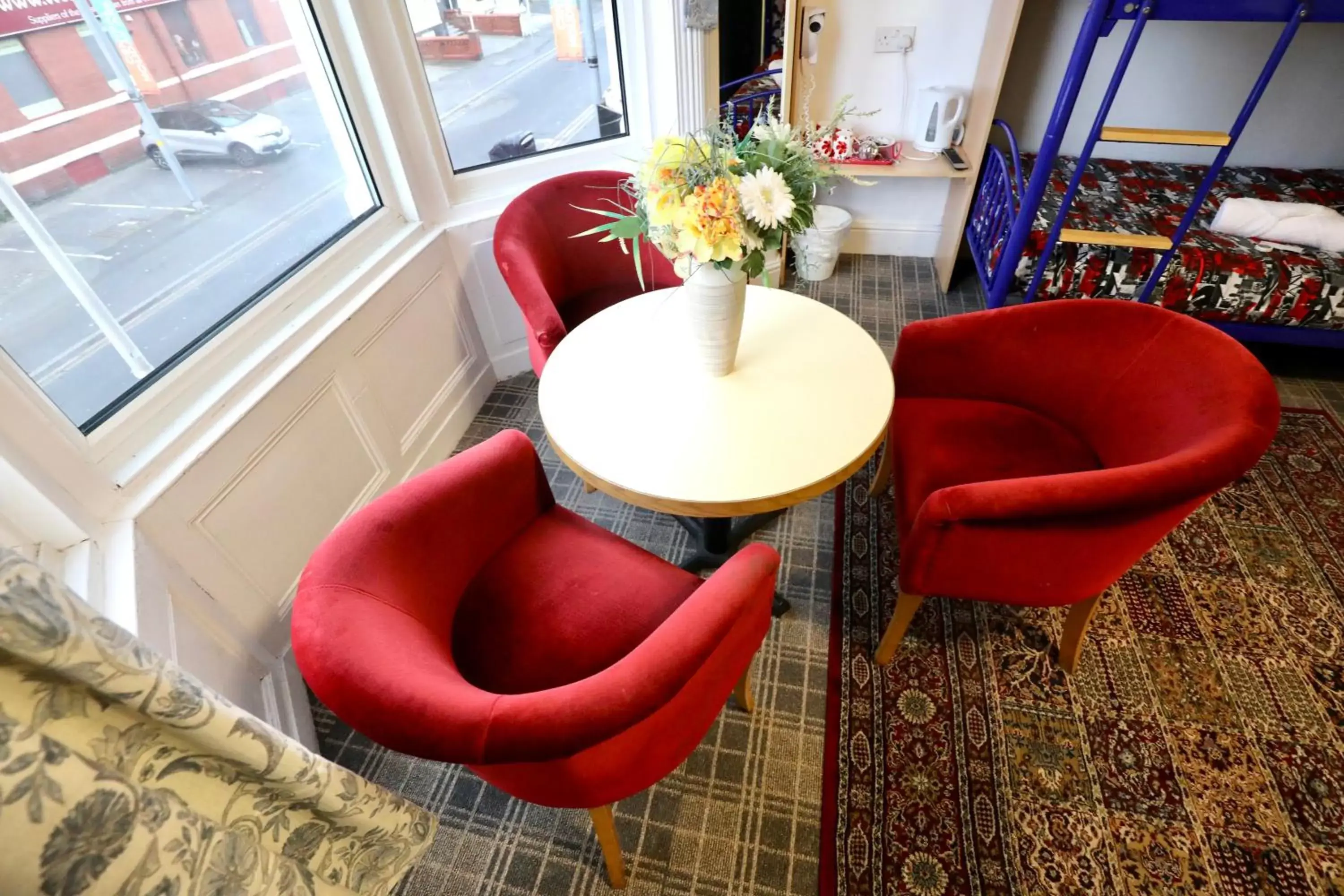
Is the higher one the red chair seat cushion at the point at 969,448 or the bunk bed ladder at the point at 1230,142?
the bunk bed ladder at the point at 1230,142

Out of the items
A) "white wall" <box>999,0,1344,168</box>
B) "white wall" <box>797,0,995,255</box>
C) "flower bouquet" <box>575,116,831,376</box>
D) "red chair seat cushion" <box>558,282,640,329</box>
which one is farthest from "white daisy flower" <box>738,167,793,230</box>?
"white wall" <box>999,0,1344,168</box>

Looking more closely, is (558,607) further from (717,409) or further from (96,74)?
(96,74)

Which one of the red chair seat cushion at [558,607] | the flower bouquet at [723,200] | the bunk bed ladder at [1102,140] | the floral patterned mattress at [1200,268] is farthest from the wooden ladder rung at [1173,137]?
the red chair seat cushion at [558,607]

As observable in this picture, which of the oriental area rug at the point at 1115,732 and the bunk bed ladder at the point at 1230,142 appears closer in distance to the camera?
the oriental area rug at the point at 1115,732

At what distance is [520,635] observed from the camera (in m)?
1.14

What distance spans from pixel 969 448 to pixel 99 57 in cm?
208

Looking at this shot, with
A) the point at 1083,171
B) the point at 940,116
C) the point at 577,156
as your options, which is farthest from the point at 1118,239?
the point at 577,156

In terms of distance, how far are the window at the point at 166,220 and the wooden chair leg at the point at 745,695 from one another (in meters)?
1.47

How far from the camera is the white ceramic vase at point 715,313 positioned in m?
1.25

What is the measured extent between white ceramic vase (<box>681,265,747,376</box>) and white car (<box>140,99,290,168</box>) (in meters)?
1.25

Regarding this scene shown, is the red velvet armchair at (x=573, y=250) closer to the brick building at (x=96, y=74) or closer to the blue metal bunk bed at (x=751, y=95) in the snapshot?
the brick building at (x=96, y=74)

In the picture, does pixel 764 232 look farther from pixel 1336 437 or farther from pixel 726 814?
pixel 1336 437

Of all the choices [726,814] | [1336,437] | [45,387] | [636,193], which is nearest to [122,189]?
[45,387]

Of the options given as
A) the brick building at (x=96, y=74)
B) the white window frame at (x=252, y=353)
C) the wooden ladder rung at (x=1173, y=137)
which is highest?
the brick building at (x=96, y=74)
